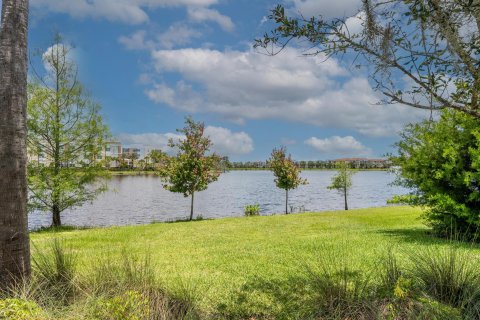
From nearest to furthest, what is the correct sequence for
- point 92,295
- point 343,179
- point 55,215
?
point 92,295, point 55,215, point 343,179

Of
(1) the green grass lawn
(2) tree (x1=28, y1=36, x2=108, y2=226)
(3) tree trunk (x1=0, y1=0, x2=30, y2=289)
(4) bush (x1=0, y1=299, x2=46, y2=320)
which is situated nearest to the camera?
(4) bush (x1=0, y1=299, x2=46, y2=320)

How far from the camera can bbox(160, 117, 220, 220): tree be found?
85.3ft

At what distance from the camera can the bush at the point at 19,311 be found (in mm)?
3381

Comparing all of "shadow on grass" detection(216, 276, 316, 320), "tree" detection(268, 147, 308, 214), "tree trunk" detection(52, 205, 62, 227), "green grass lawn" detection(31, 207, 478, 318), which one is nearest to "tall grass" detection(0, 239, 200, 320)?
"green grass lawn" detection(31, 207, 478, 318)

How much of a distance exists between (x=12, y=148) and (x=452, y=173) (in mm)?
10605

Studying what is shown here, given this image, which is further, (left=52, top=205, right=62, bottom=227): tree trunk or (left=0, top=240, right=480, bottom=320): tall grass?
(left=52, top=205, right=62, bottom=227): tree trunk

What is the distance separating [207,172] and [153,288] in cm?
2176

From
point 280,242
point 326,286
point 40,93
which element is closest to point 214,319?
point 326,286

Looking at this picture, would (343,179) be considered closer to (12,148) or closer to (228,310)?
(228,310)

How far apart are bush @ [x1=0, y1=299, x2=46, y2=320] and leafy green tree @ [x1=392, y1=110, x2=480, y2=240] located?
942 centimetres

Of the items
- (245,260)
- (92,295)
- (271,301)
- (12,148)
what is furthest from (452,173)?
(12,148)

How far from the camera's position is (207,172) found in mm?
26438

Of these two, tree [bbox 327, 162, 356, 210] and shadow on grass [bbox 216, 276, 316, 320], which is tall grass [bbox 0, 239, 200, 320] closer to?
shadow on grass [bbox 216, 276, 316, 320]

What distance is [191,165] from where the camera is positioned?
85.7 feet
